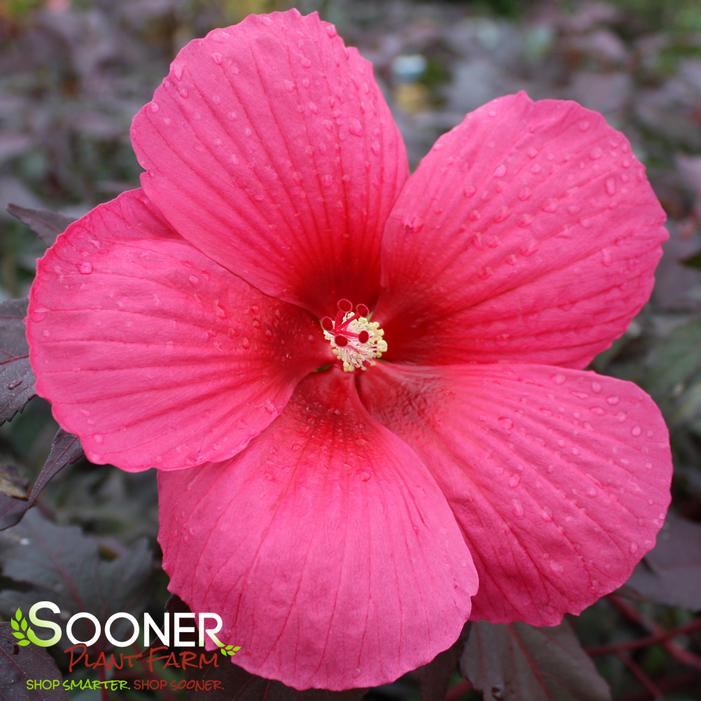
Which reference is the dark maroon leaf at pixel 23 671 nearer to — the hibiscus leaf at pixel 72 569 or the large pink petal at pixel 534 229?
the hibiscus leaf at pixel 72 569

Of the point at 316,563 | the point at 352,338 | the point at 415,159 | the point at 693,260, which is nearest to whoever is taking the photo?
the point at 316,563

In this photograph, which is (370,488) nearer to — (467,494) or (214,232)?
(467,494)

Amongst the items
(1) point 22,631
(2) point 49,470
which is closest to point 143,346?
(2) point 49,470

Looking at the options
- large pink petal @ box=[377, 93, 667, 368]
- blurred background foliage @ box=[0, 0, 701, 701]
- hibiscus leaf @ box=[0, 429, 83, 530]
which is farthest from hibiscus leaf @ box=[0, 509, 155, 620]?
large pink petal @ box=[377, 93, 667, 368]

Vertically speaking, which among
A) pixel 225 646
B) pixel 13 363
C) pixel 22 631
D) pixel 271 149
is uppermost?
pixel 271 149

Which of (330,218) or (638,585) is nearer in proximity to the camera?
(330,218)

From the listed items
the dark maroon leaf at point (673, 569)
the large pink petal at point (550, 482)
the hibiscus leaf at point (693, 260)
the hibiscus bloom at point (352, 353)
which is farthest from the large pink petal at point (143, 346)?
the hibiscus leaf at point (693, 260)

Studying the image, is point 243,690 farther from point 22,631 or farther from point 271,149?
point 271,149

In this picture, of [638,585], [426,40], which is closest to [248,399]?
[638,585]
